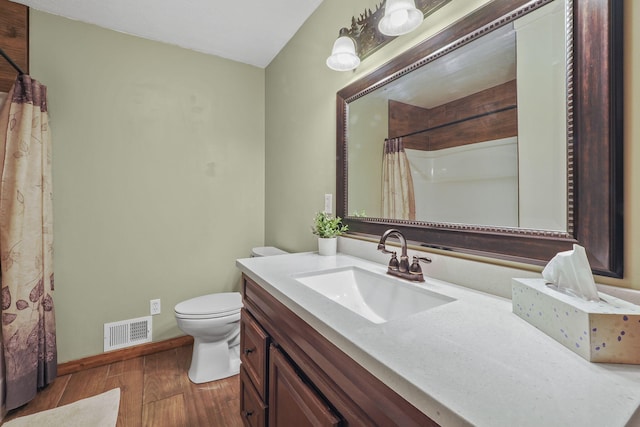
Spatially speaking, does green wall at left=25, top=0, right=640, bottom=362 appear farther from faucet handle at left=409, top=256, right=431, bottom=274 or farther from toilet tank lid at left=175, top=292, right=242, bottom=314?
faucet handle at left=409, top=256, right=431, bottom=274

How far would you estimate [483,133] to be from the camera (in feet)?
3.02

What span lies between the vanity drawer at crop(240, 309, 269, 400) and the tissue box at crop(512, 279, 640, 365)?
2.74ft

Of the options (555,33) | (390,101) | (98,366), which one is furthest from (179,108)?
(555,33)

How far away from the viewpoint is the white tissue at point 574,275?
0.56 meters

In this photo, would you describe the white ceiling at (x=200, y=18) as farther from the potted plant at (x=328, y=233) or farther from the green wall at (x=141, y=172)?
the potted plant at (x=328, y=233)

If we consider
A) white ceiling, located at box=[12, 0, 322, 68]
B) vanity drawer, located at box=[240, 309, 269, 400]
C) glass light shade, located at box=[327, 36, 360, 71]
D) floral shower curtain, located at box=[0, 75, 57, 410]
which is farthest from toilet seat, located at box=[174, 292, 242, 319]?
white ceiling, located at box=[12, 0, 322, 68]

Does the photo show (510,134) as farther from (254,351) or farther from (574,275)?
(254,351)

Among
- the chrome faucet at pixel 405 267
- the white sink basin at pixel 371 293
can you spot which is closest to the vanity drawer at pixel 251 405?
the white sink basin at pixel 371 293

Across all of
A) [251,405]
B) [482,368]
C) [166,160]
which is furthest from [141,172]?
[482,368]

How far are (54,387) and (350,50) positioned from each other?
270 centimetres

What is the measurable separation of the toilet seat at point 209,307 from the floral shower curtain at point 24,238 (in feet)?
2.61

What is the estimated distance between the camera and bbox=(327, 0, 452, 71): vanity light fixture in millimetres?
1045

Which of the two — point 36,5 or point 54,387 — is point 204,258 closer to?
point 54,387

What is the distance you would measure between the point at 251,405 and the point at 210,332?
735 millimetres
